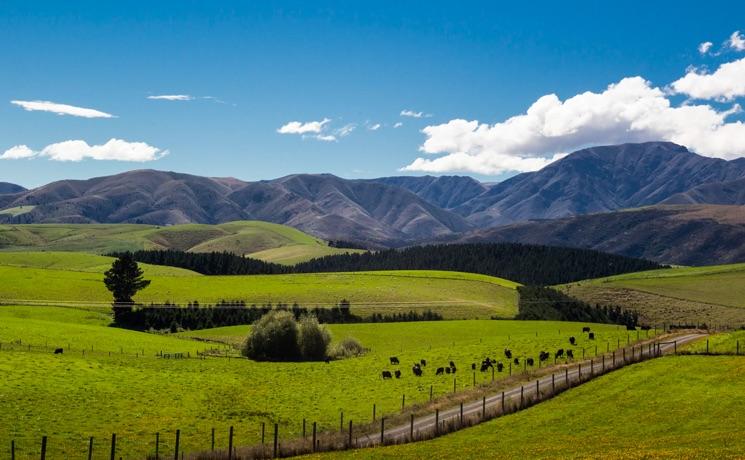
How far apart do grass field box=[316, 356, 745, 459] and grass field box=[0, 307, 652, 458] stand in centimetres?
1650

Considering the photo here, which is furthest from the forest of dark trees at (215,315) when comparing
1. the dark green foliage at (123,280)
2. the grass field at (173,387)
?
the grass field at (173,387)

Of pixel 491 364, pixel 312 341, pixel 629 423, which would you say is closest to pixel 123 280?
pixel 312 341

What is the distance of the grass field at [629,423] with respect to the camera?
35469 millimetres

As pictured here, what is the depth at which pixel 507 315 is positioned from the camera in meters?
176

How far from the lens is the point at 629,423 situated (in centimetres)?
4528

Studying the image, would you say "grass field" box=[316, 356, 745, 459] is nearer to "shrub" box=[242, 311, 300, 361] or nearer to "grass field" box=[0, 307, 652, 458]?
"grass field" box=[0, 307, 652, 458]

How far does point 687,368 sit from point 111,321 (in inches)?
5019

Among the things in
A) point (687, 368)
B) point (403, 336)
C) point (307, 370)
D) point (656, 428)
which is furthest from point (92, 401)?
point (403, 336)

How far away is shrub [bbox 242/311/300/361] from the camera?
360 feet

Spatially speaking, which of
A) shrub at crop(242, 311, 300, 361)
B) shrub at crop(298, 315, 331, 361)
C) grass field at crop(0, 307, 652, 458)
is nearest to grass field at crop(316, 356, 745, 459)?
grass field at crop(0, 307, 652, 458)

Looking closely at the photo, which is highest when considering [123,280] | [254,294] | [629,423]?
[123,280]

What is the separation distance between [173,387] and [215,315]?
90.4 meters

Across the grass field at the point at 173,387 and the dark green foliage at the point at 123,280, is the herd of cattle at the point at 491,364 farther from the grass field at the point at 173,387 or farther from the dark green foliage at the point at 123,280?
the dark green foliage at the point at 123,280

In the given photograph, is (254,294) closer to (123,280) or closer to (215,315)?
(215,315)
